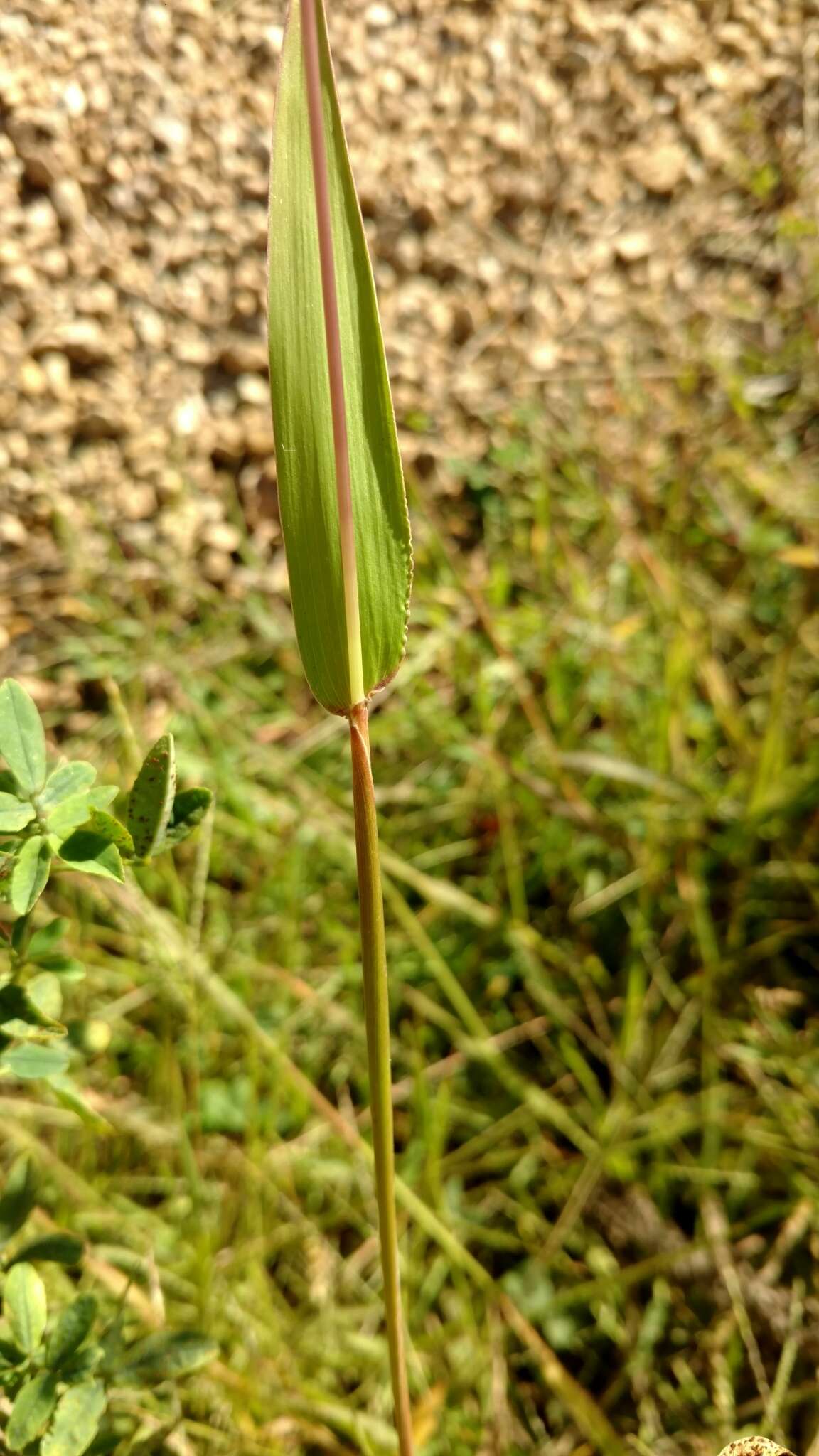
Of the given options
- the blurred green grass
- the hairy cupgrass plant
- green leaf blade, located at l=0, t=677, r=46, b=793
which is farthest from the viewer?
the blurred green grass

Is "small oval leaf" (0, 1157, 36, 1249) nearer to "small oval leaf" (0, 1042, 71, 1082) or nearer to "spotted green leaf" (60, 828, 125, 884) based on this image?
"small oval leaf" (0, 1042, 71, 1082)

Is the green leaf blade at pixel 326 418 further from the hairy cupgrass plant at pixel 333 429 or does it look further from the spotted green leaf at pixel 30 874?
the spotted green leaf at pixel 30 874

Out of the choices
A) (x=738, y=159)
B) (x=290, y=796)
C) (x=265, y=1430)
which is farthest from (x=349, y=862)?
(x=738, y=159)

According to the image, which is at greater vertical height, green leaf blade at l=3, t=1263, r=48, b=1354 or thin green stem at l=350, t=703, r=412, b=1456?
thin green stem at l=350, t=703, r=412, b=1456

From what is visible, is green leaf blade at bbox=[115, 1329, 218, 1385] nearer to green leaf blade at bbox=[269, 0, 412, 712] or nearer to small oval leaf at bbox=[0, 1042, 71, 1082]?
small oval leaf at bbox=[0, 1042, 71, 1082]

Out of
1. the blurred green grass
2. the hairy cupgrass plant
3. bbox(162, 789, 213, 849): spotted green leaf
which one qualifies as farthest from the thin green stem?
the blurred green grass

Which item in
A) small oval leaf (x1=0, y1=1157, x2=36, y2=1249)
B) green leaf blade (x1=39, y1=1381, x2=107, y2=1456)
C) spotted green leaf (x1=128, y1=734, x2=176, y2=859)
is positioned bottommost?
green leaf blade (x1=39, y1=1381, x2=107, y2=1456)

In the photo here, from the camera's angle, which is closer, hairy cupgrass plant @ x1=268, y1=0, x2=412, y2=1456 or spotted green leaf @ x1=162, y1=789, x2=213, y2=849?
hairy cupgrass plant @ x1=268, y1=0, x2=412, y2=1456

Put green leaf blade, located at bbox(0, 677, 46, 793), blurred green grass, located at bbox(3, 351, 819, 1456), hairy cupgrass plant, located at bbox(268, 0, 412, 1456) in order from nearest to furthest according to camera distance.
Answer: hairy cupgrass plant, located at bbox(268, 0, 412, 1456), green leaf blade, located at bbox(0, 677, 46, 793), blurred green grass, located at bbox(3, 351, 819, 1456)

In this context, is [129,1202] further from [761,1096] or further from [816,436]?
[816,436]
